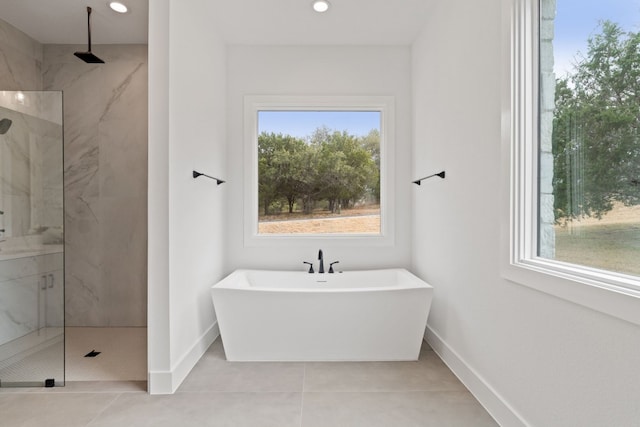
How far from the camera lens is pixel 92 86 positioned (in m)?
3.37

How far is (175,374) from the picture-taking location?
86.7 inches

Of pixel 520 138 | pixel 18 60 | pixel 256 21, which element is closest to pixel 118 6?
pixel 256 21

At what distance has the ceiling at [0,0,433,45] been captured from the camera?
277cm

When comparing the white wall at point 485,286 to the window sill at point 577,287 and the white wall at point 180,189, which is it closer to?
the window sill at point 577,287

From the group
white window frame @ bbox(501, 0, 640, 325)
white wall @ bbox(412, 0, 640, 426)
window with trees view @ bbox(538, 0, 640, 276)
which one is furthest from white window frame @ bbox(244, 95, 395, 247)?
window with trees view @ bbox(538, 0, 640, 276)

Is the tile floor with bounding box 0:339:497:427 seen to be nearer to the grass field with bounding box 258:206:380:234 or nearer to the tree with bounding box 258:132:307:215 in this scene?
the grass field with bounding box 258:206:380:234

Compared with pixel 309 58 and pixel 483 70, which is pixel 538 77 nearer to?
pixel 483 70

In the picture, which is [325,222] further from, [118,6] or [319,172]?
[118,6]

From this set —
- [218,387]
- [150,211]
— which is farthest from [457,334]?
[150,211]

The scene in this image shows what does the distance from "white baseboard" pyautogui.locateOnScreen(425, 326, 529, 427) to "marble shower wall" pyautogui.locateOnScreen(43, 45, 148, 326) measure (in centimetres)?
271

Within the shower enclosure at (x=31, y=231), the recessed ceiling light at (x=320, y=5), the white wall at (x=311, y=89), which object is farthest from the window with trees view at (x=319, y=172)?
the shower enclosure at (x=31, y=231)

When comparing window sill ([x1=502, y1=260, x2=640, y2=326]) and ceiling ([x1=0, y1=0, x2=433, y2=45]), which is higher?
ceiling ([x1=0, y1=0, x2=433, y2=45])

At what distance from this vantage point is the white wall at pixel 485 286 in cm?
124

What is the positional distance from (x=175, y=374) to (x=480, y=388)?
1.83 metres
